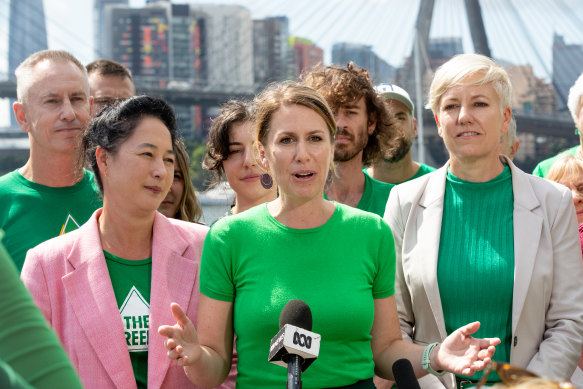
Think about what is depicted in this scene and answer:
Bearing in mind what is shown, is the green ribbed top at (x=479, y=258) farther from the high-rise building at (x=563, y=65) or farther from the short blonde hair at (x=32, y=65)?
the high-rise building at (x=563, y=65)

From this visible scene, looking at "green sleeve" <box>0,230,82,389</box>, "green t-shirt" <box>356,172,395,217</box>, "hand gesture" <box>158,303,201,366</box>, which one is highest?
"green sleeve" <box>0,230,82,389</box>

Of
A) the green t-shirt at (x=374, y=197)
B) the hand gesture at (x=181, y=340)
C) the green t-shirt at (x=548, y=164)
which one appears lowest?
the hand gesture at (x=181, y=340)

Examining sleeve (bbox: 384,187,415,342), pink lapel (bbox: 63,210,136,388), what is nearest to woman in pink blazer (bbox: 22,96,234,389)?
pink lapel (bbox: 63,210,136,388)

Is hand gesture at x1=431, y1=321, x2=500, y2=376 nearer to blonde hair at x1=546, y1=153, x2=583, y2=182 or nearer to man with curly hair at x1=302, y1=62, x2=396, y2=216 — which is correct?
man with curly hair at x1=302, y1=62, x2=396, y2=216

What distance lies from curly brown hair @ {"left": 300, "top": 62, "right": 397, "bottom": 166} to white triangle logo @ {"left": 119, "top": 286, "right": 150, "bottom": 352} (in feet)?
4.37

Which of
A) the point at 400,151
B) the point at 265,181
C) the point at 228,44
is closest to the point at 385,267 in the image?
the point at 265,181

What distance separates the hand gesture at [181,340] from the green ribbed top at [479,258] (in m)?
0.87

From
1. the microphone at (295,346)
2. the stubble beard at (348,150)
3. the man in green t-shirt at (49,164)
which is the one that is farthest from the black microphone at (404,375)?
the stubble beard at (348,150)

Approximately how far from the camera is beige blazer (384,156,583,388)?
2.17 metres

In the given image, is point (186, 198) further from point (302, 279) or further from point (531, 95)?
point (531, 95)

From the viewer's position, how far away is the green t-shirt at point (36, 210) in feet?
8.50

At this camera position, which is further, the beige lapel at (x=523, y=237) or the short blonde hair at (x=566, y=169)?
the short blonde hair at (x=566, y=169)

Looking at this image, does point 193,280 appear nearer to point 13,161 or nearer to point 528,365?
point 528,365

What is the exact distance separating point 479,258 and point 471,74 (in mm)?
601
